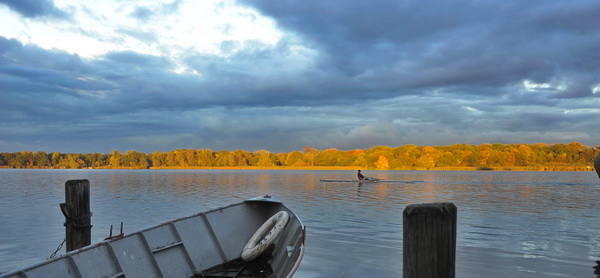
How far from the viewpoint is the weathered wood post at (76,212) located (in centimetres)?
1187

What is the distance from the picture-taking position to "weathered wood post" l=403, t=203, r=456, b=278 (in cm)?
446

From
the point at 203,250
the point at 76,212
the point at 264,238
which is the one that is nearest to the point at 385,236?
the point at 264,238

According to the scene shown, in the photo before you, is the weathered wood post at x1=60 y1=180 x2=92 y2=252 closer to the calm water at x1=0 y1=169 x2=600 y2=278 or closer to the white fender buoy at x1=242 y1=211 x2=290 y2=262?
the white fender buoy at x1=242 y1=211 x2=290 y2=262

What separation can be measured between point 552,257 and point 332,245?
27.6 ft

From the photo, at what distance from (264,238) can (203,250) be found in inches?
67.9

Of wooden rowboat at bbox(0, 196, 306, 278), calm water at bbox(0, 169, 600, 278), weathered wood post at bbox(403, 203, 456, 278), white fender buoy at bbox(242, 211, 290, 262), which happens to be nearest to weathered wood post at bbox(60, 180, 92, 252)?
wooden rowboat at bbox(0, 196, 306, 278)

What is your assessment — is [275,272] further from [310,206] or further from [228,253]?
[310,206]

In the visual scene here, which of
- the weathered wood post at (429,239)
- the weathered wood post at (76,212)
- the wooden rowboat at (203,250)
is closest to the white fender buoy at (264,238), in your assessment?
the wooden rowboat at (203,250)

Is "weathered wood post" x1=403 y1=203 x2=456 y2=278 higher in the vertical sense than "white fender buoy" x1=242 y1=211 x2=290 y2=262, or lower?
higher

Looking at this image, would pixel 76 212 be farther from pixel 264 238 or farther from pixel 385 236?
pixel 385 236

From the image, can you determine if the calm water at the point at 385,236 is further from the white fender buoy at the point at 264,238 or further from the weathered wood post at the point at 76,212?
the weathered wood post at the point at 76,212

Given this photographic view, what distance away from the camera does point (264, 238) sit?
483 inches

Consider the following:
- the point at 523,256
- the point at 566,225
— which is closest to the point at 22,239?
the point at 523,256

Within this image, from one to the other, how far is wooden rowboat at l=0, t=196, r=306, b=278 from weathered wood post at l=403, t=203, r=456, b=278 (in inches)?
223
